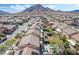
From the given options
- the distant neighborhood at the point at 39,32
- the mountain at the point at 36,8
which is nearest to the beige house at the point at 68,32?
the distant neighborhood at the point at 39,32

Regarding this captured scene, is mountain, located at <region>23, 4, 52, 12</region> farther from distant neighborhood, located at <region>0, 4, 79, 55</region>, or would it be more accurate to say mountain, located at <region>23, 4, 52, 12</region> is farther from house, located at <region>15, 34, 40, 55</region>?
house, located at <region>15, 34, 40, 55</region>

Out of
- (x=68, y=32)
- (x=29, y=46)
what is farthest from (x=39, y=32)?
(x=68, y=32)

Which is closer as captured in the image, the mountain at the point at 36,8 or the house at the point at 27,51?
the house at the point at 27,51

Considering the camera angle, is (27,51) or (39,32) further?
(39,32)

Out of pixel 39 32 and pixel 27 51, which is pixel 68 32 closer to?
pixel 39 32

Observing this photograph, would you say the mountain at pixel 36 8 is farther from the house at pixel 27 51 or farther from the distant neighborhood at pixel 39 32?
the house at pixel 27 51

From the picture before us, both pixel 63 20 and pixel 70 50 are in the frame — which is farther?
pixel 63 20

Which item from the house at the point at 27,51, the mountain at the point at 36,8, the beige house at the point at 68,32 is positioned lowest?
the house at the point at 27,51

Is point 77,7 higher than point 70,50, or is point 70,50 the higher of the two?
point 77,7

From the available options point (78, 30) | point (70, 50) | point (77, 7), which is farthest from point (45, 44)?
point (77, 7)
